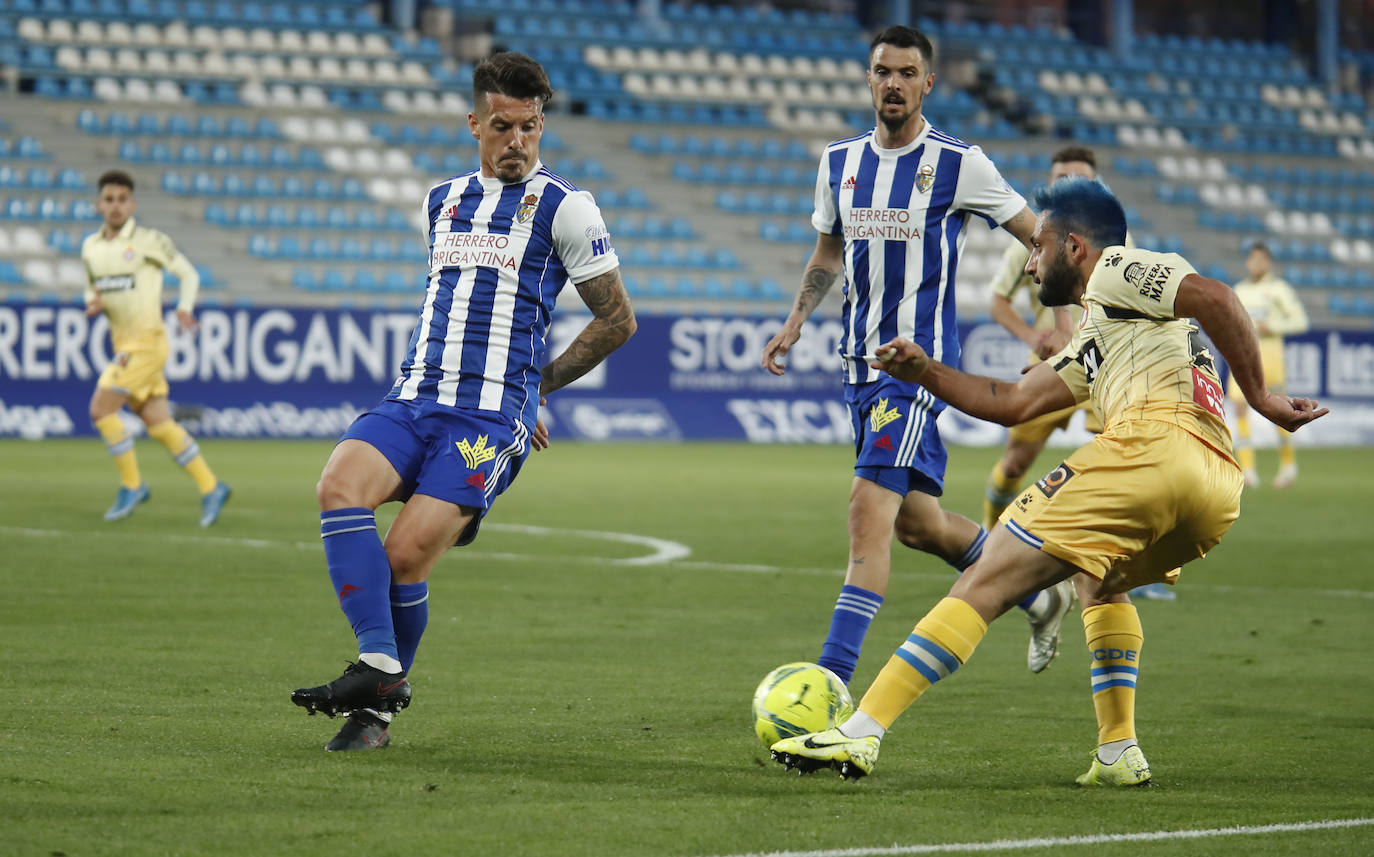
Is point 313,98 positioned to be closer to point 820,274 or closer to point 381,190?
point 381,190

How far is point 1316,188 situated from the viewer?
35094 millimetres

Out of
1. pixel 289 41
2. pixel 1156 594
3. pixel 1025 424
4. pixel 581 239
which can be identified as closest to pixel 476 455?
pixel 581 239

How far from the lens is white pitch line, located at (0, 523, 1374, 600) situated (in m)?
10.4

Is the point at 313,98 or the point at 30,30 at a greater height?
the point at 30,30

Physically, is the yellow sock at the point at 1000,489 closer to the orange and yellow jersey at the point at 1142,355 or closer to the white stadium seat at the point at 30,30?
the orange and yellow jersey at the point at 1142,355

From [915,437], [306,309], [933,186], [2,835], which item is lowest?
[306,309]

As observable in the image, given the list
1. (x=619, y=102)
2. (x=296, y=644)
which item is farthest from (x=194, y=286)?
(x=619, y=102)

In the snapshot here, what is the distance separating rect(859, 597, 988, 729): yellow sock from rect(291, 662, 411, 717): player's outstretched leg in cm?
137

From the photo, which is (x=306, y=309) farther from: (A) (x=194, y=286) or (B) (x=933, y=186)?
(B) (x=933, y=186)

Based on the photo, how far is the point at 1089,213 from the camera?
5.16 m

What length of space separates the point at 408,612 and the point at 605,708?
Result: 1007 mm

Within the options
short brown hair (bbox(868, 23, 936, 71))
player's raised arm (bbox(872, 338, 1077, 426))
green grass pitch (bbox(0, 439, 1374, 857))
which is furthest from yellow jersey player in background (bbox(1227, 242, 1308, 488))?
player's raised arm (bbox(872, 338, 1077, 426))

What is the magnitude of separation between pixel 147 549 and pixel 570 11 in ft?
78.3

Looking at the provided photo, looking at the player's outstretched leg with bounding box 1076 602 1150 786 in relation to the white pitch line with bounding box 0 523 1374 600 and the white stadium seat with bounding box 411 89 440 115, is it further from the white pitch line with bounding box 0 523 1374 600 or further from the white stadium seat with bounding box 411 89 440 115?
the white stadium seat with bounding box 411 89 440 115
